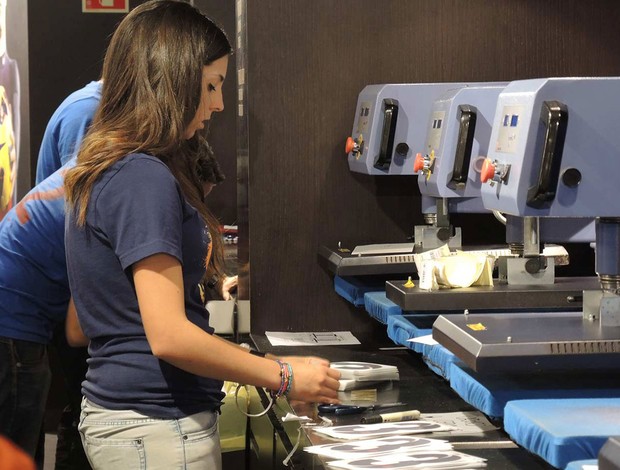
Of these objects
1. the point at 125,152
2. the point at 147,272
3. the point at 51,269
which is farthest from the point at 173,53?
the point at 51,269

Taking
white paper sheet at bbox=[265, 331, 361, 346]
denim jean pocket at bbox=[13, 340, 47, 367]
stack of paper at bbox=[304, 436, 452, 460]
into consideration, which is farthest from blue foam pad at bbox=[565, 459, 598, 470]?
white paper sheet at bbox=[265, 331, 361, 346]

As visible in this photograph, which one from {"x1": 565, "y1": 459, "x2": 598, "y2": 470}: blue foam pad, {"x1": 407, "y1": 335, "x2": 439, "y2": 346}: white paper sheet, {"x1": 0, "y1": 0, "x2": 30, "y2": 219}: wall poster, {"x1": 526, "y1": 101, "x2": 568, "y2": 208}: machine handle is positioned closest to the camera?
{"x1": 565, "y1": 459, "x2": 598, "y2": 470}: blue foam pad

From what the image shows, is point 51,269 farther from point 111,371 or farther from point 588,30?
point 588,30

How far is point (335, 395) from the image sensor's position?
2293 mm

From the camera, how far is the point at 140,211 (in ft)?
6.56

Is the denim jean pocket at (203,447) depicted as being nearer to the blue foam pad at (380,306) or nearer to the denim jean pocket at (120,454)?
the denim jean pocket at (120,454)

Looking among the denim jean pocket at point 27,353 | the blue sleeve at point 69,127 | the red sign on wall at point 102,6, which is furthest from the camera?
the red sign on wall at point 102,6

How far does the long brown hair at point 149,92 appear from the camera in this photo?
82.4 inches

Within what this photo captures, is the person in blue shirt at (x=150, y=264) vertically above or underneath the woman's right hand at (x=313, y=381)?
above

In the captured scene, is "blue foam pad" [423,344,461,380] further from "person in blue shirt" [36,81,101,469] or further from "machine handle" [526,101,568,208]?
"person in blue shirt" [36,81,101,469]

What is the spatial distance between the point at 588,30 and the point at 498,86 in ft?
Answer: 2.85

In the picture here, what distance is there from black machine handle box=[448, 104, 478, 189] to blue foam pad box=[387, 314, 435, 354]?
1.56 feet

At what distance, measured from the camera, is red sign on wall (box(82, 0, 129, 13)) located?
6.11 metres

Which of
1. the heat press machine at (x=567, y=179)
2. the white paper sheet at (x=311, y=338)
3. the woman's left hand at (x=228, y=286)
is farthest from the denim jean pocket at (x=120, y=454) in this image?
the woman's left hand at (x=228, y=286)
